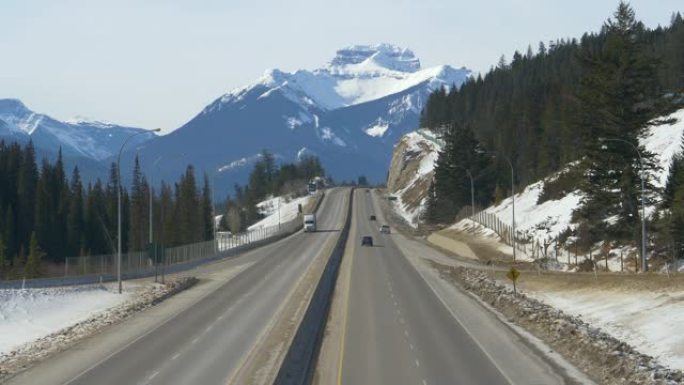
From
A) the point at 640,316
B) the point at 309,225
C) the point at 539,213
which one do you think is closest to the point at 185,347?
the point at 640,316

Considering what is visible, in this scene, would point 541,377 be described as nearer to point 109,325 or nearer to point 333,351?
point 333,351

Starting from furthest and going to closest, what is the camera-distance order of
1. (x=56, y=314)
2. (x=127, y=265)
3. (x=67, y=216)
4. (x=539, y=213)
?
(x=67, y=216)
(x=539, y=213)
(x=127, y=265)
(x=56, y=314)

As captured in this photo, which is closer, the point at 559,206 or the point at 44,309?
the point at 44,309

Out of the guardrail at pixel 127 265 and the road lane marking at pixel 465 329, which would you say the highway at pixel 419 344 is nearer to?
the road lane marking at pixel 465 329

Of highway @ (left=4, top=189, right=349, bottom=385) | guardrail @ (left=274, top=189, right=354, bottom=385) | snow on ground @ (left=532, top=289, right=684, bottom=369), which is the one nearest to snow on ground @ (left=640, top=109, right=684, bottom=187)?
guardrail @ (left=274, top=189, right=354, bottom=385)

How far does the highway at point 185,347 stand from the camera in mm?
30031

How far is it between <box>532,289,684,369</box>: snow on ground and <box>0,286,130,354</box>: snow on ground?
24929 mm

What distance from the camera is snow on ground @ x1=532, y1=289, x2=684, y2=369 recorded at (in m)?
30.8

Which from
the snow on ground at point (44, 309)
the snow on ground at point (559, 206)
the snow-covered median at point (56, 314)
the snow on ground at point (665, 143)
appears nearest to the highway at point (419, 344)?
the snow-covered median at point (56, 314)

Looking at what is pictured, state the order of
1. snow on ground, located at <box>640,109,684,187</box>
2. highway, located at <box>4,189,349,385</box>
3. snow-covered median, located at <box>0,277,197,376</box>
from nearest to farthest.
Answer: highway, located at <box>4,189,349,385</box>
snow-covered median, located at <box>0,277,197,376</box>
snow on ground, located at <box>640,109,684,187</box>

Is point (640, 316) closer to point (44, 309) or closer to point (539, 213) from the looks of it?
point (44, 309)

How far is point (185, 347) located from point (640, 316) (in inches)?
714

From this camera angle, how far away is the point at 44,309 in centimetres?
5069

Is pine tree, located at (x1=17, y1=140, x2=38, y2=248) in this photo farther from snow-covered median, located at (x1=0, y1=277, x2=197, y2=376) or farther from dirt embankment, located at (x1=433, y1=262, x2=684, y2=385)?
dirt embankment, located at (x1=433, y1=262, x2=684, y2=385)
